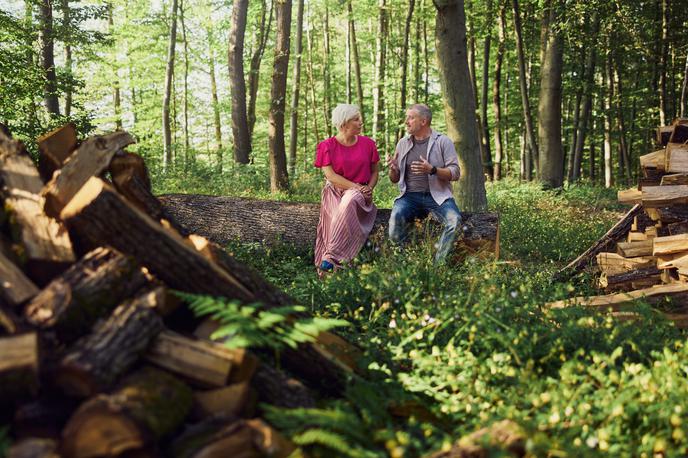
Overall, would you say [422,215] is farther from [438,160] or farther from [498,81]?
[498,81]

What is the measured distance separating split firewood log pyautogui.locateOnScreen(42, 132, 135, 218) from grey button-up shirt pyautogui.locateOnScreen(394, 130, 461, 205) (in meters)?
3.78

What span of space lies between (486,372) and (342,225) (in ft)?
10.9

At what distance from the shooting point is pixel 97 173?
347 cm

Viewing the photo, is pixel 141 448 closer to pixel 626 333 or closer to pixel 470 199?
pixel 626 333

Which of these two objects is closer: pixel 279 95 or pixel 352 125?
pixel 352 125

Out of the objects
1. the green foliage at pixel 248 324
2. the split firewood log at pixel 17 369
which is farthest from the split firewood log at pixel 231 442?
the split firewood log at pixel 17 369

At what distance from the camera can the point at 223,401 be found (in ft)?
8.40

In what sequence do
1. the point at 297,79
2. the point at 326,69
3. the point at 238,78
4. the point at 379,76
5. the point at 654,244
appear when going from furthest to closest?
the point at 326,69 → the point at 379,76 → the point at 297,79 → the point at 238,78 → the point at 654,244

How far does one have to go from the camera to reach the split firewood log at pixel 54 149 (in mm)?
3740

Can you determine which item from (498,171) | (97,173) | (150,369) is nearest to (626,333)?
(150,369)

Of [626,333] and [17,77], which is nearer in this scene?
[626,333]

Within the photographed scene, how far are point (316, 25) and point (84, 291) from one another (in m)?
33.1

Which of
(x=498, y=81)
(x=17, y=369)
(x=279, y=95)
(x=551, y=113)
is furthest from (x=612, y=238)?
(x=498, y=81)

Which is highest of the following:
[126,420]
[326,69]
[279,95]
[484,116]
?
[326,69]
